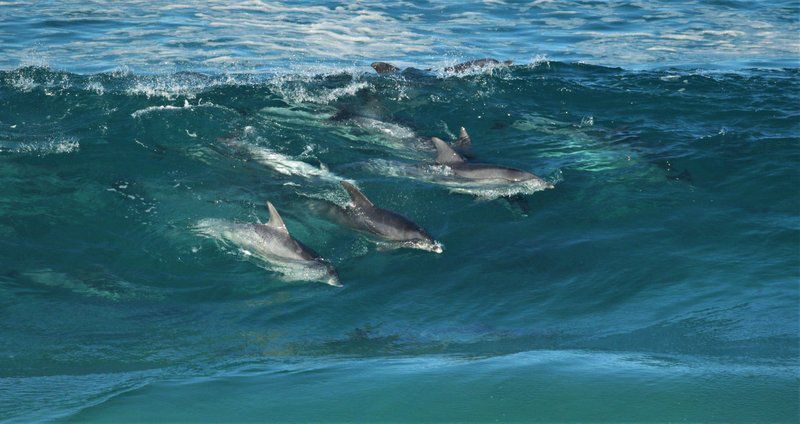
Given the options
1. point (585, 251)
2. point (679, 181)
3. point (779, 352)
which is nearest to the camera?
point (779, 352)

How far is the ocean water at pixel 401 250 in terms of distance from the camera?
689 centimetres

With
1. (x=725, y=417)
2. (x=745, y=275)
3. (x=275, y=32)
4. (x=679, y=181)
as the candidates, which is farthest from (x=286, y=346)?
(x=275, y=32)

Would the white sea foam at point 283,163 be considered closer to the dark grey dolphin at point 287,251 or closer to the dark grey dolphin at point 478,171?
the dark grey dolphin at point 478,171

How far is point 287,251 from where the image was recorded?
1034 centimetres

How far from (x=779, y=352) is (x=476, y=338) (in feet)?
9.00

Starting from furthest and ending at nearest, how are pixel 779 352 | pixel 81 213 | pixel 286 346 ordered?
pixel 81 213
pixel 286 346
pixel 779 352

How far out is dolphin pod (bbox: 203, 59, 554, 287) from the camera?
33.7 feet

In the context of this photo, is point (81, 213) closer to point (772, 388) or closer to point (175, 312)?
point (175, 312)

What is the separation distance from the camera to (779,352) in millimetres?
7770

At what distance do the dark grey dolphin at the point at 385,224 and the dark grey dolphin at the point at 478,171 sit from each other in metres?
1.91

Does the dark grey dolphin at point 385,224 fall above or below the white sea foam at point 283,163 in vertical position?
below

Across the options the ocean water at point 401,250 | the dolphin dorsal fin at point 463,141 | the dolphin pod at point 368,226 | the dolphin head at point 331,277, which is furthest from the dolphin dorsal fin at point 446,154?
the dolphin head at point 331,277

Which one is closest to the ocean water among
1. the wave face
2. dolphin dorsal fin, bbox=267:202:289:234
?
the wave face

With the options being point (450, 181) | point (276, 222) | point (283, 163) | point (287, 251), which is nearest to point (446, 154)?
Result: point (450, 181)
